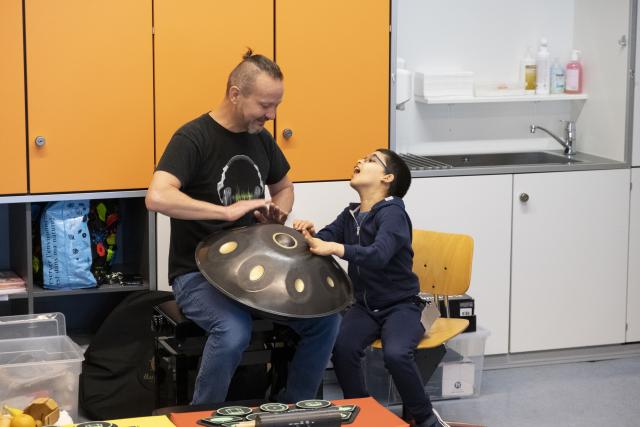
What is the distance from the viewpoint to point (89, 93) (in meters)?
3.67

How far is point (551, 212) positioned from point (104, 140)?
179cm

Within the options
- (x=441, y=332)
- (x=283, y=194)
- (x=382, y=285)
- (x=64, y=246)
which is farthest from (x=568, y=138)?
(x=64, y=246)

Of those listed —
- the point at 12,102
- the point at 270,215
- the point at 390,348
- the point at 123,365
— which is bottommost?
the point at 123,365

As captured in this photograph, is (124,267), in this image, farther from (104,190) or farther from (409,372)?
(409,372)

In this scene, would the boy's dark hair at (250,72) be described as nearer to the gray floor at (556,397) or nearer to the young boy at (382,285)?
the young boy at (382,285)

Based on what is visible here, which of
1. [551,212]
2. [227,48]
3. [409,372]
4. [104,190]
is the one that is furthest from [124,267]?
[551,212]

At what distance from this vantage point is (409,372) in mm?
3375

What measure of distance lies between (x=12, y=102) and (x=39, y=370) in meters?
0.93

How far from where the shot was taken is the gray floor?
12.4 ft

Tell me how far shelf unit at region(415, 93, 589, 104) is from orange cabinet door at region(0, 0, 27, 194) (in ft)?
5.44

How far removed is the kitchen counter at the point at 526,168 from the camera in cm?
410

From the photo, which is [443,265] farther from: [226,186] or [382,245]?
[226,186]

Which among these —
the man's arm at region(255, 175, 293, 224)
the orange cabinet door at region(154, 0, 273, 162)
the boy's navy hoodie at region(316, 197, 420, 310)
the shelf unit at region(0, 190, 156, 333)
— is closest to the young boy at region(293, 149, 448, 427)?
the boy's navy hoodie at region(316, 197, 420, 310)

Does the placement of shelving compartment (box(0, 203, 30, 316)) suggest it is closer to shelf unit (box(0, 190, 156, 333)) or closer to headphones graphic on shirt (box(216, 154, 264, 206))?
shelf unit (box(0, 190, 156, 333))
